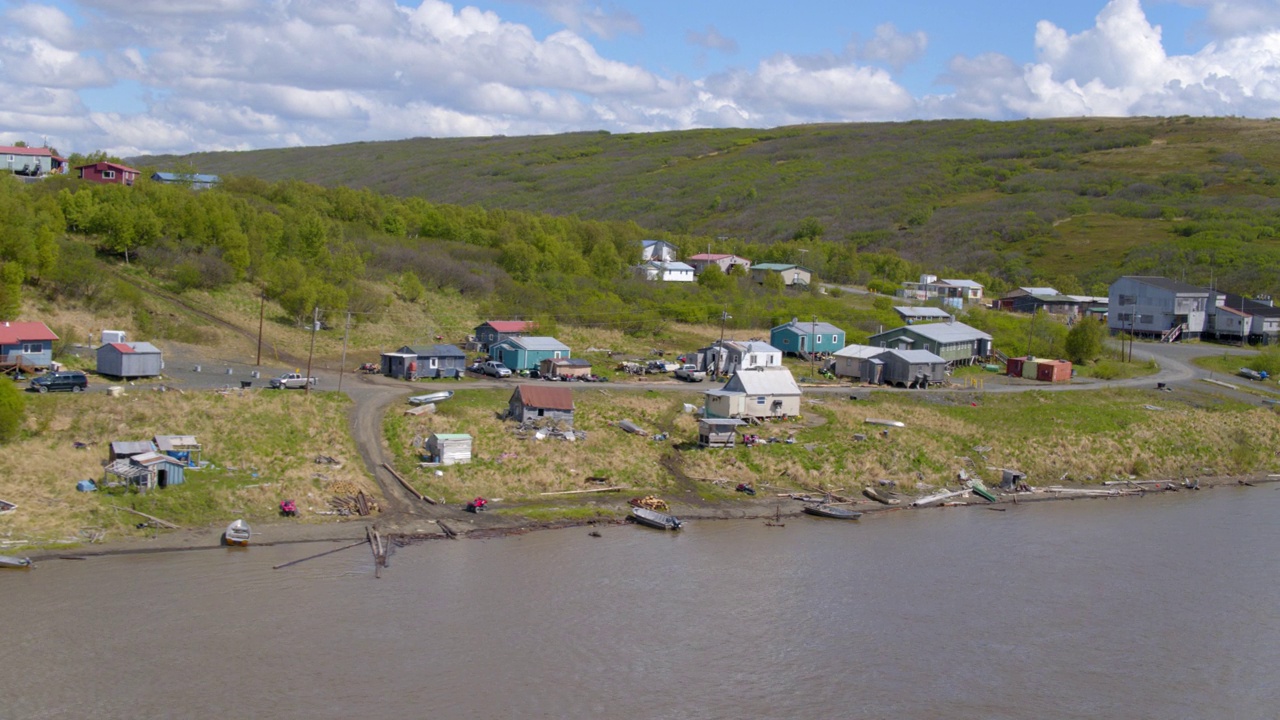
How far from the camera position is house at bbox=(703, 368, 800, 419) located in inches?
1387

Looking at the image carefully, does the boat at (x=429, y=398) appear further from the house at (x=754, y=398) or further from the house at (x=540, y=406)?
the house at (x=754, y=398)

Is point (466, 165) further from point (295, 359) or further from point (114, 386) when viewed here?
point (114, 386)

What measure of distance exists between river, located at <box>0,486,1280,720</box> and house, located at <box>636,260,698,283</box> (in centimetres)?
4401

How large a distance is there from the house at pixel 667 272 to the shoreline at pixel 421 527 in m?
40.6

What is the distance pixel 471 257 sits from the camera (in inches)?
2611

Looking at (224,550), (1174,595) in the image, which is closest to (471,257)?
(224,550)

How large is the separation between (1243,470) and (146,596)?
35.1m

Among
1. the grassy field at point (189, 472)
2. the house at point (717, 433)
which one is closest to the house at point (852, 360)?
the house at point (717, 433)

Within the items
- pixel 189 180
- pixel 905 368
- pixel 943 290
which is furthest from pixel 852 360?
pixel 189 180

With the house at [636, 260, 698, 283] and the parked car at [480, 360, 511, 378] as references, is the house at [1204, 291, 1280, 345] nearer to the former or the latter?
the house at [636, 260, 698, 283]

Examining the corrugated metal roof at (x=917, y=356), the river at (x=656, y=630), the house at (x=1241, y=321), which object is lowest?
the river at (x=656, y=630)

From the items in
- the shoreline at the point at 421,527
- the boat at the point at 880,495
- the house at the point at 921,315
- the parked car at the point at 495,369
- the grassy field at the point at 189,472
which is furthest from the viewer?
the house at the point at 921,315

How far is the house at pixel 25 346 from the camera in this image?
107 ft

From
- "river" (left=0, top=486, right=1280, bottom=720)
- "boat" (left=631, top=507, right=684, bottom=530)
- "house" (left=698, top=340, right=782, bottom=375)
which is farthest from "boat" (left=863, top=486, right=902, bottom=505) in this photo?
"house" (left=698, top=340, right=782, bottom=375)
